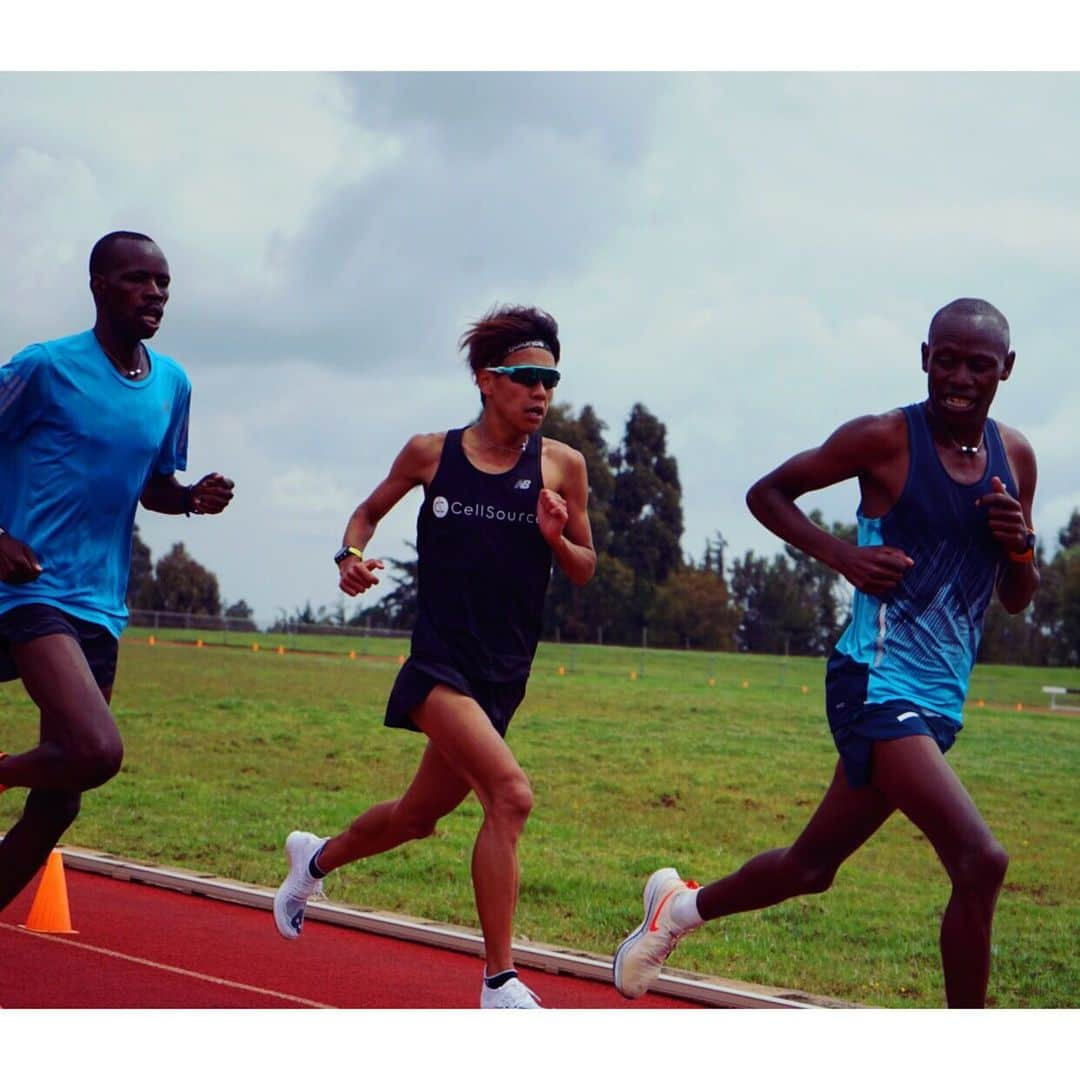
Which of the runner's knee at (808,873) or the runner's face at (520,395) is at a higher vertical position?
the runner's face at (520,395)

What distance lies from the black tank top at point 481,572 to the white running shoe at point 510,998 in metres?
1.08

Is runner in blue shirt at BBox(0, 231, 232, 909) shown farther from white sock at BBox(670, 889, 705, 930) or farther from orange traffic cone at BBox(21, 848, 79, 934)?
white sock at BBox(670, 889, 705, 930)

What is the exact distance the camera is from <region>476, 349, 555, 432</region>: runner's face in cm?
622

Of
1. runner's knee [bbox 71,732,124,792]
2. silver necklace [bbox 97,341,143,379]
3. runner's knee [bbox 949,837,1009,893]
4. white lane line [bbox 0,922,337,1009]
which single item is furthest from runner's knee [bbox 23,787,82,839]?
runner's knee [bbox 949,837,1009,893]

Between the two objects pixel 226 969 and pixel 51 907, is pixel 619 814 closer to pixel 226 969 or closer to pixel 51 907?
pixel 51 907

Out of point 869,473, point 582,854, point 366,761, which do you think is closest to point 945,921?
point 869,473

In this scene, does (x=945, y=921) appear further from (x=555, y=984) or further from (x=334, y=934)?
(x=334, y=934)

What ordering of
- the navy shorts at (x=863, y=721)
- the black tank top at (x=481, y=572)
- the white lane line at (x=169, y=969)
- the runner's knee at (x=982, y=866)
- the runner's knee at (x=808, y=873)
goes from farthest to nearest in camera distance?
the white lane line at (x=169, y=969)
the black tank top at (x=481, y=572)
the runner's knee at (x=808, y=873)
the navy shorts at (x=863, y=721)
the runner's knee at (x=982, y=866)

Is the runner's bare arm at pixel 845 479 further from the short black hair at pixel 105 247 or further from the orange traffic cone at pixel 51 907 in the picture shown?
the orange traffic cone at pixel 51 907

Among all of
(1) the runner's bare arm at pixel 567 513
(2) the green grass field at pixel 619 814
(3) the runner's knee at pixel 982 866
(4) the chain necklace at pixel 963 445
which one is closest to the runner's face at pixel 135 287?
(1) the runner's bare arm at pixel 567 513

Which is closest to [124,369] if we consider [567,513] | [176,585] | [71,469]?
[71,469]

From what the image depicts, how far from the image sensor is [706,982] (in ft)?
23.0

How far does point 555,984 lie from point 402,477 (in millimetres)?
2280

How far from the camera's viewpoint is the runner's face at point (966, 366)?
5383 mm
